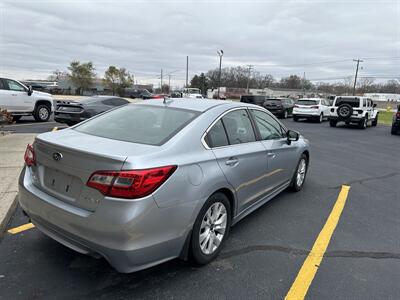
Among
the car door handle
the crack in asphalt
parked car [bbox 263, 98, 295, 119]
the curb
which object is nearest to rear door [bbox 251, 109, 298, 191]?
the car door handle

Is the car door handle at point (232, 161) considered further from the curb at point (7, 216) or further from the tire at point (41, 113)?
the tire at point (41, 113)

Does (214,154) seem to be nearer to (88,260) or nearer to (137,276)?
(137,276)

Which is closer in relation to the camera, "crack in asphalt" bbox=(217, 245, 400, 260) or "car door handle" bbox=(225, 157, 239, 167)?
"car door handle" bbox=(225, 157, 239, 167)

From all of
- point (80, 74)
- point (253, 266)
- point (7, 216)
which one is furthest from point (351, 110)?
point (80, 74)

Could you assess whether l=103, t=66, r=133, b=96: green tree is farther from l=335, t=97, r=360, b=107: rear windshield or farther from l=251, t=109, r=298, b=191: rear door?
l=251, t=109, r=298, b=191: rear door

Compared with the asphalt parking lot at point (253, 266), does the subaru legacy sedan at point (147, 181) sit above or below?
above

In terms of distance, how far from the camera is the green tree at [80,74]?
72.1 meters

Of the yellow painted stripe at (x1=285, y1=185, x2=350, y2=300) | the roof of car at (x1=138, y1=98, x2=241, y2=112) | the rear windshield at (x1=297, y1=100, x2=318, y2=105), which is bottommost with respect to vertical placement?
the yellow painted stripe at (x1=285, y1=185, x2=350, y2=300)

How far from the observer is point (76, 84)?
239 feet

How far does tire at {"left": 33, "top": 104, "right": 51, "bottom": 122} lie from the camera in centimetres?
1376

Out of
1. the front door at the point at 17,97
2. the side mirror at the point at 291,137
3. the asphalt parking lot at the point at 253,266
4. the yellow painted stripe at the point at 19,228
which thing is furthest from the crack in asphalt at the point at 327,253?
the front door at the point at 17,97

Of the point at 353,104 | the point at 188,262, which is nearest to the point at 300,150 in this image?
the point at 188,262

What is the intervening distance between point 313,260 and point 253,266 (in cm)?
67

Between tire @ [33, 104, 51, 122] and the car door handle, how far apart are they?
12.7m
